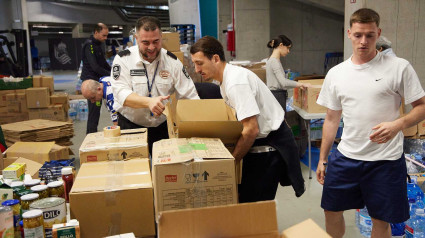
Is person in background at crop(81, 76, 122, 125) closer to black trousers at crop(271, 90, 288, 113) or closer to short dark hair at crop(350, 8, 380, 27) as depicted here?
black trousers at crop(271, 90, 288, 113)

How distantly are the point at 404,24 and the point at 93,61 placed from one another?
4339mm

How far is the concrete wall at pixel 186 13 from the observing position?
561 inches

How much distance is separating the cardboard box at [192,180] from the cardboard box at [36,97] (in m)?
5.59

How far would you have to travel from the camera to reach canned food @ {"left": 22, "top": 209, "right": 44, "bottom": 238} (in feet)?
4.92

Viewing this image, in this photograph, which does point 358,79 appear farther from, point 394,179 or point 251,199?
point 251,199

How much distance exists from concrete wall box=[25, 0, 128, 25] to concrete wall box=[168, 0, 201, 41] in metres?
7.71

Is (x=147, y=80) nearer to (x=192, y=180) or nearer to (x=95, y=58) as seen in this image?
(x=192, y=180)

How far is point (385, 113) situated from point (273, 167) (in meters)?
0.63

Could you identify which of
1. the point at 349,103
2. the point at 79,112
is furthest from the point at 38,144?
the point at 79,112

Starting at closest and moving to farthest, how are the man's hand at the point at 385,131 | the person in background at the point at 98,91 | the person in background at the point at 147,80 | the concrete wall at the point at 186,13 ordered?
the man's hand at the point at 385,131
the person in background at the point at 147,80
the person in background at the point at 98,91
the concrete wall at the point at 186,13

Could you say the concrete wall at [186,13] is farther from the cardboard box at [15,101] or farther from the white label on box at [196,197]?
the white label on box at [196,197]

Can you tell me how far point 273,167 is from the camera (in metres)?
2.30

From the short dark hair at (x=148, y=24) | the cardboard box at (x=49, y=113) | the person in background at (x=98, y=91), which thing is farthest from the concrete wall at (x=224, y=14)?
the short dark hair at (x=148, y=24)

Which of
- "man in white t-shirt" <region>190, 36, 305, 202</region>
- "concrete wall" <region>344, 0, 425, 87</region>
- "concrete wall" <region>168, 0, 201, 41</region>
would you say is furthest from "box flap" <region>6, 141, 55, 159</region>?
"concrete wall" <region>168, 0, 201, 41</region>
